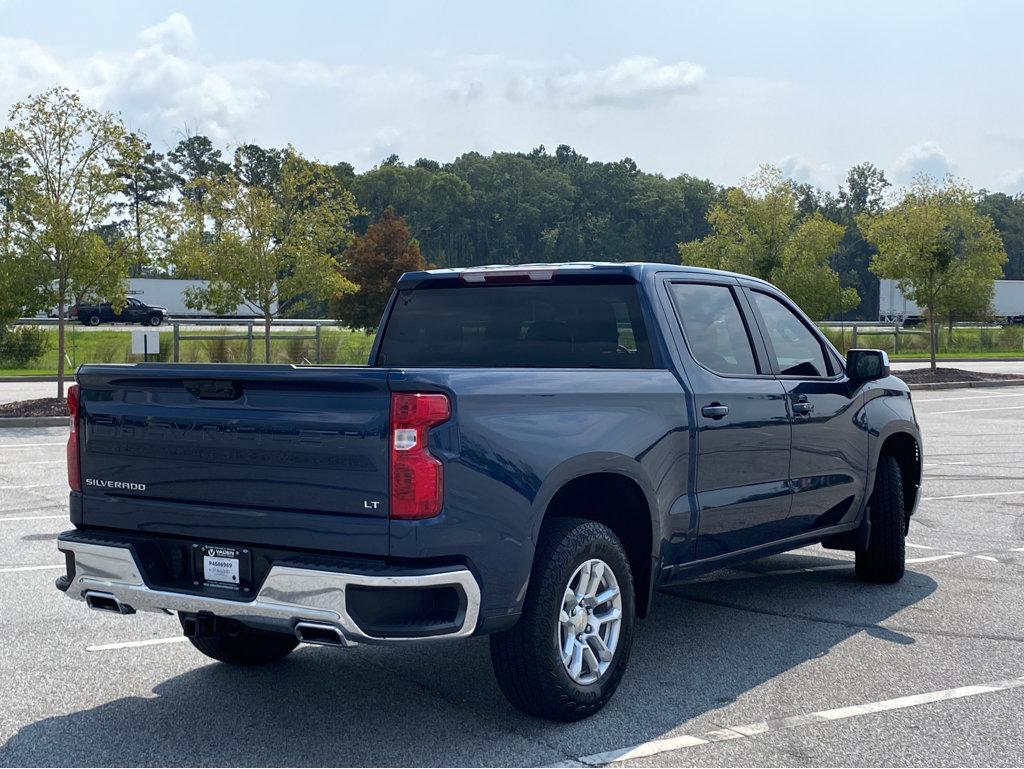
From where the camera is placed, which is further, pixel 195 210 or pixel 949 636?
pixel 195 210

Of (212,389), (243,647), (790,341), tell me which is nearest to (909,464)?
(790,341)

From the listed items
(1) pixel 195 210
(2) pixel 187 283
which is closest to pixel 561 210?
(2) pixel 187 283

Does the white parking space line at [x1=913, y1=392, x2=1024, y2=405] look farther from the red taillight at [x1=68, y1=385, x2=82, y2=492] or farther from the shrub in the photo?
the shrub

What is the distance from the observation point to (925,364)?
40219 mm

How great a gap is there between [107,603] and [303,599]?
1.04 m

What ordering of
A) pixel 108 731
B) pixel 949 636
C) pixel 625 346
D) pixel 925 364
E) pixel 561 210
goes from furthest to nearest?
pixel 561 210 < pixel 925 364 < pixel 949 636 < pixel 625 346 < pixel 108 731

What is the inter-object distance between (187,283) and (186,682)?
71.6 m

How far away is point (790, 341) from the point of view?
22.6 feet

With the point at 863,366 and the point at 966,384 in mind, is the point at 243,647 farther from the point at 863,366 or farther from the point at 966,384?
the point at 966,384

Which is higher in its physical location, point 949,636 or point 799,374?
point 799,374

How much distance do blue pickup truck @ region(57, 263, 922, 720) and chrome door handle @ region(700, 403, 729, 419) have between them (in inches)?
0.8

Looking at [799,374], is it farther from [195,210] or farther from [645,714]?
[195,210]

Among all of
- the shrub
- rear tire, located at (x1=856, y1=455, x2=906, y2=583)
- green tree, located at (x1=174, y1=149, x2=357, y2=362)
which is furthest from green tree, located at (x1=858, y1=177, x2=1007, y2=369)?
rear tire, located at (x1=856, y1=455, x2=906, y2=583)

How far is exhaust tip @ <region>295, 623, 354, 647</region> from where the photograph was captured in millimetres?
4316
